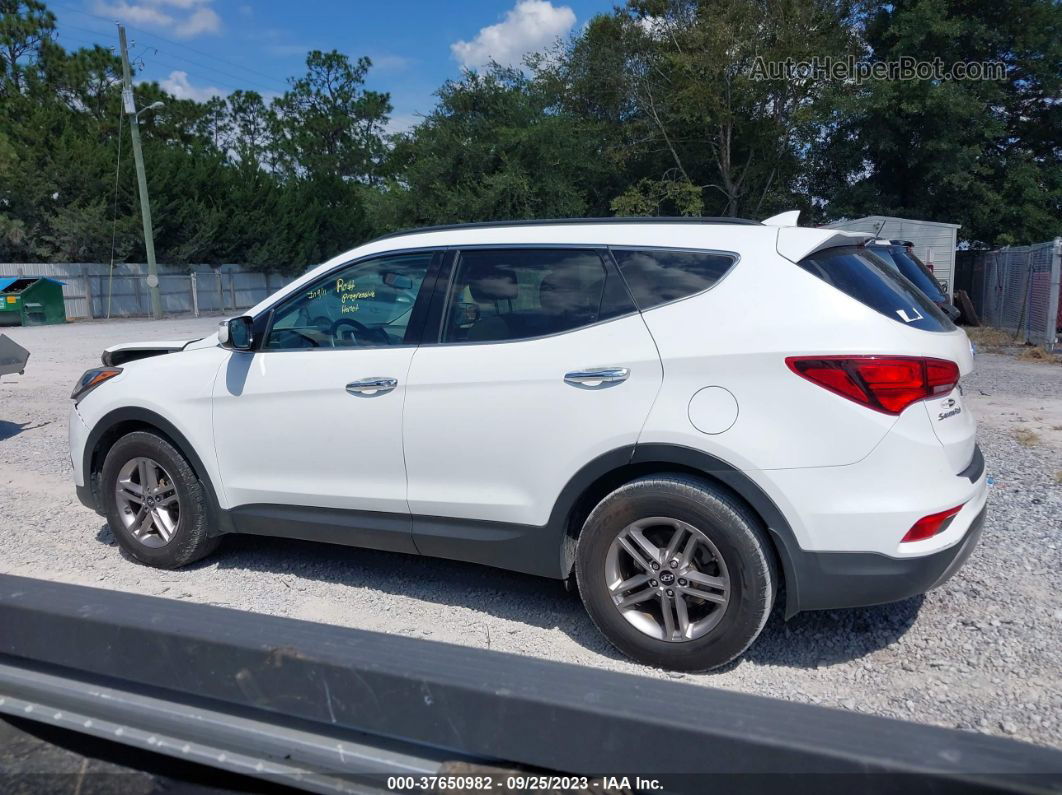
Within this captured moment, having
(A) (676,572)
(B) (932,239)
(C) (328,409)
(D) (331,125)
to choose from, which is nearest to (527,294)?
(C) (328,409)

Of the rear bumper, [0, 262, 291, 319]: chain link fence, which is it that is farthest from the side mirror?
[0, 262, 291, 319]: chain link fence

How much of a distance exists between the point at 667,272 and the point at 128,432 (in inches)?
127

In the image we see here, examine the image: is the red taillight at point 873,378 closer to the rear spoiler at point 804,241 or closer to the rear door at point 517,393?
the rear spoiler at point 804,241

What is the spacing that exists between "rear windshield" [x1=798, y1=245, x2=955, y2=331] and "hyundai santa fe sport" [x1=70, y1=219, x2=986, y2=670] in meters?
0.01

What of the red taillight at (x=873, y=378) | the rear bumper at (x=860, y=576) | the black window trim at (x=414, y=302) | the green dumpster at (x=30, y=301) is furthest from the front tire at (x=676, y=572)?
the green dumpster at (x=30, y=301)

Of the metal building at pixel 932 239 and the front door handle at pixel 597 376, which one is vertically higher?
the metal building at pixel 932 239

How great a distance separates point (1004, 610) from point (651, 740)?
2.65 m

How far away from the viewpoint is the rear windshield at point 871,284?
3.45 meters

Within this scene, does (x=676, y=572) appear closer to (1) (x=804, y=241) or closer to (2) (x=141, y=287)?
(1) (x=804, y=241)

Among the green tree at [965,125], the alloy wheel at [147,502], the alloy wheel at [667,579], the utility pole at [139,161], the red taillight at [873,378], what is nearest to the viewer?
the red taillight at [873,378]

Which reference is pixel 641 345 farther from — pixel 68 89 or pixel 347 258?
pixel 68 89

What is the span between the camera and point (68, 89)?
141ft

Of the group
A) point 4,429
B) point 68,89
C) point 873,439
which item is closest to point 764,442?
point 873,439

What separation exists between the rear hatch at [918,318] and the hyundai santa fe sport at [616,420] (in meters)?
0.01
